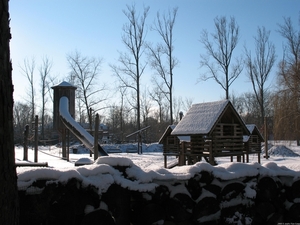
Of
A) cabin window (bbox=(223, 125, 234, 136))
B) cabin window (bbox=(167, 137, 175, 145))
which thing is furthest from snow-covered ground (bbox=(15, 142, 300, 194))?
cabin window (bbox=(167, 137, 175, 145))

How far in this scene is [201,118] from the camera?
16.0 meters

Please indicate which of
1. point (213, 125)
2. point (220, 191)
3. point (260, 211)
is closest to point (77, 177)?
point (220, 191)

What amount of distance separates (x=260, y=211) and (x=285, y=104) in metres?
20.6

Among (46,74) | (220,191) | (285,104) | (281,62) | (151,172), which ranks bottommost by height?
(220,191)

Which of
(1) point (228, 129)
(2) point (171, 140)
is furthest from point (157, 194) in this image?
(2) point (171, 140)

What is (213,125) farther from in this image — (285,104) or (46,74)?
(46,74)

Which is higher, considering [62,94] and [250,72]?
[250,72]

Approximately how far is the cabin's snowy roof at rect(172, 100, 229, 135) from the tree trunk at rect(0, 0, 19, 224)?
12.8 meters

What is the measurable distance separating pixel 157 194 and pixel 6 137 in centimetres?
239

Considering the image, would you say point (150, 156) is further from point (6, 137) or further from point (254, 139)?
point (6, 137)

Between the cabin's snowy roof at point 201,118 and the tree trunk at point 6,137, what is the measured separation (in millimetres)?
12806

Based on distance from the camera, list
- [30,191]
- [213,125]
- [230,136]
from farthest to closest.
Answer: [230,136], [213,125], [30,191]

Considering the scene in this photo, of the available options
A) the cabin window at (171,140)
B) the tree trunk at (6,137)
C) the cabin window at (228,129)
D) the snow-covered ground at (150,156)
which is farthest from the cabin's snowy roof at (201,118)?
the tree trunk at (6,137)

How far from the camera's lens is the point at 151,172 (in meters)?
4.64
